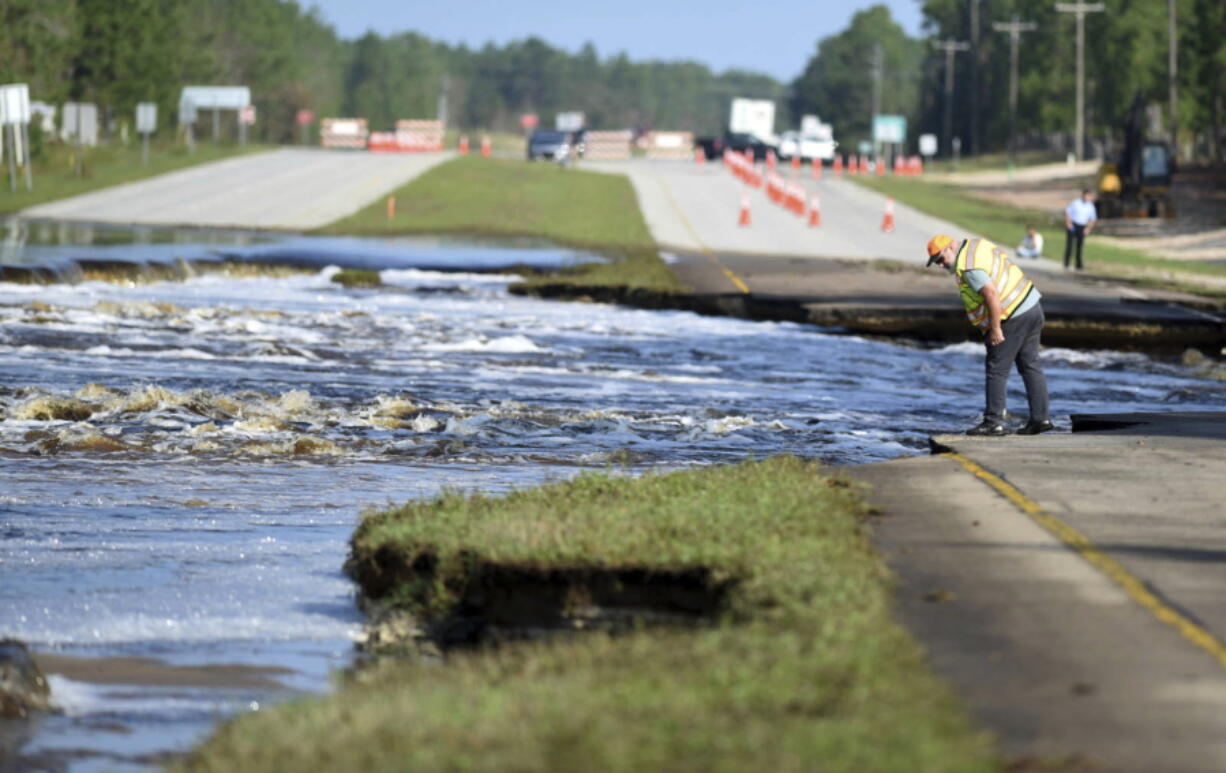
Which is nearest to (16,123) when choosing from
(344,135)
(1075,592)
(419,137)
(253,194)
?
(253,194)

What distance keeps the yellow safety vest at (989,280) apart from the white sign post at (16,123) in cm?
3995

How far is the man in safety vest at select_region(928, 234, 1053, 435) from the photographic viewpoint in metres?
14.6

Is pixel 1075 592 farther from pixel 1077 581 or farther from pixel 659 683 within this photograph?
pixel 659 683

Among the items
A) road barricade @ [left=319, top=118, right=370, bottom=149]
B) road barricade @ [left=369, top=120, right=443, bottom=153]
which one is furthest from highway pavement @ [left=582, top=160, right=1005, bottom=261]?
road barricade @ [left=319, top=118, right=370, bottom=149]

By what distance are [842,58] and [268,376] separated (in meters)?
175

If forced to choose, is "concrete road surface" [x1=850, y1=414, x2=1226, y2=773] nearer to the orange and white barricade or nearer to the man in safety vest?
the man in safety vest

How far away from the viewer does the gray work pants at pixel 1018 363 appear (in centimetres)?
1505

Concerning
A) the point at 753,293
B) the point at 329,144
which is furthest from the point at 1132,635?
the point at 329,144

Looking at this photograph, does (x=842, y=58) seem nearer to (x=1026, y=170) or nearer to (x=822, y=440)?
(x=1026, y=170)

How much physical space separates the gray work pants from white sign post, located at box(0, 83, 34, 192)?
3989cm

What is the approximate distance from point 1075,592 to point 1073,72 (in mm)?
109454

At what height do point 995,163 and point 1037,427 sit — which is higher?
point 995,163

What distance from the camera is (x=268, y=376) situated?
2070 centimetres

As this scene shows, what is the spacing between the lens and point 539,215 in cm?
5531
